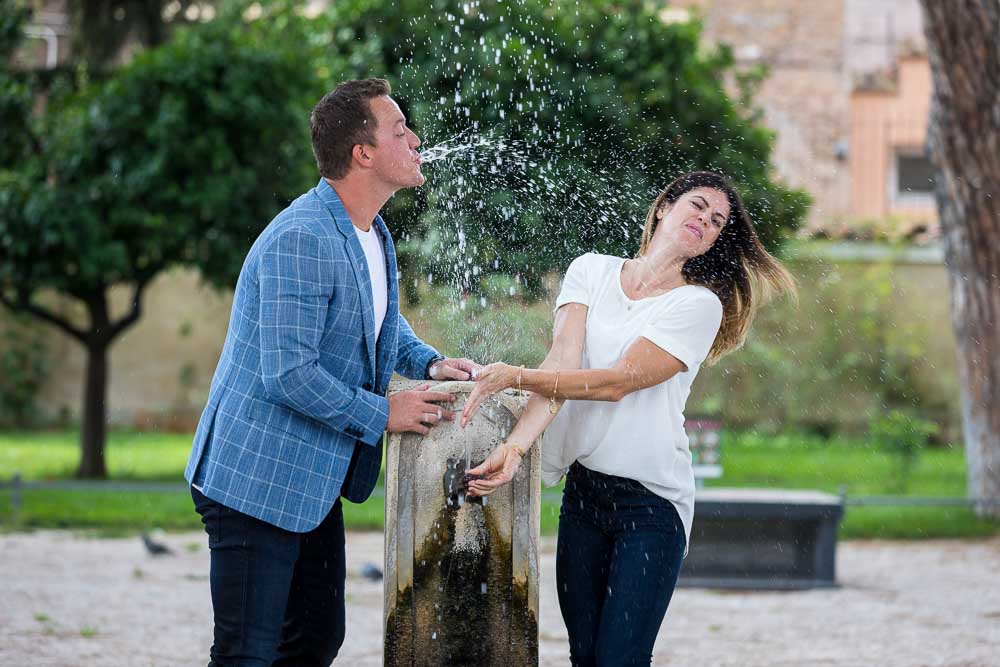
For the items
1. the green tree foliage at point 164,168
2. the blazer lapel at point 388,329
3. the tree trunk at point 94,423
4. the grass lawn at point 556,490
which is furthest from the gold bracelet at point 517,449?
the tree trunk at point 94,423

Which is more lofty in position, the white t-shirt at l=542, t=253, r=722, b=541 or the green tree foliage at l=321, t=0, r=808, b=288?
the green tree foliage at l=321, t=0, r=808, b=288

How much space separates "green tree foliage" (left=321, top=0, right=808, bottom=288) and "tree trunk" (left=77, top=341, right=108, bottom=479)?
404 centimetres

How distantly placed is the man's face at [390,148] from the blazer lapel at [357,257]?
0.14 meters

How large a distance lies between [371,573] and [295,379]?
554 cm

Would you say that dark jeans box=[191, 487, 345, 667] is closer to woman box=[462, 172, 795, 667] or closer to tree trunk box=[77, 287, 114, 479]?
woman box=[462, 172, 795, 667]

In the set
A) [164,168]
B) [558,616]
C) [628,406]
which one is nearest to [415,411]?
[628,406]

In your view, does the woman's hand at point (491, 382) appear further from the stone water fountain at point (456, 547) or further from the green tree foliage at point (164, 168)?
the green tree foliage at point (164, 168)

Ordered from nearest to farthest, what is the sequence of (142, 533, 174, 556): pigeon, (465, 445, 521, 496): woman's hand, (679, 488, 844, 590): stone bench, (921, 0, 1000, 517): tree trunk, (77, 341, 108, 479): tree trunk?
(465, 445, 521, 496): woman's hand < (679, 488, 844, 590): stone bench < (142, 533, 174, 556): pigeon < (921, 0, 1000, 517): tree trunk < (77, 341, 108, 479): tree trunk

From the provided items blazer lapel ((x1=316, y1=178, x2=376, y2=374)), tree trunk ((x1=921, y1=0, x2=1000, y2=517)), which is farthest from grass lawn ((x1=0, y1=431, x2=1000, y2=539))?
blazer lapel ((x1=316, y1=178, x2=376, y2=374))

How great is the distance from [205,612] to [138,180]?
617cm

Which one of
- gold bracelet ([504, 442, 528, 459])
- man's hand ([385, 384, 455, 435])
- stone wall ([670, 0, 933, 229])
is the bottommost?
gold bracelet ([504, 442, 528, 459])

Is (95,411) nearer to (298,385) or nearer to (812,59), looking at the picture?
(298,385)

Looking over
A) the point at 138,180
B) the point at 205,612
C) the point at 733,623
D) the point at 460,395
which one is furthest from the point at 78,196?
the point at 460,395

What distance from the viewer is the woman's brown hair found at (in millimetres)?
3654
